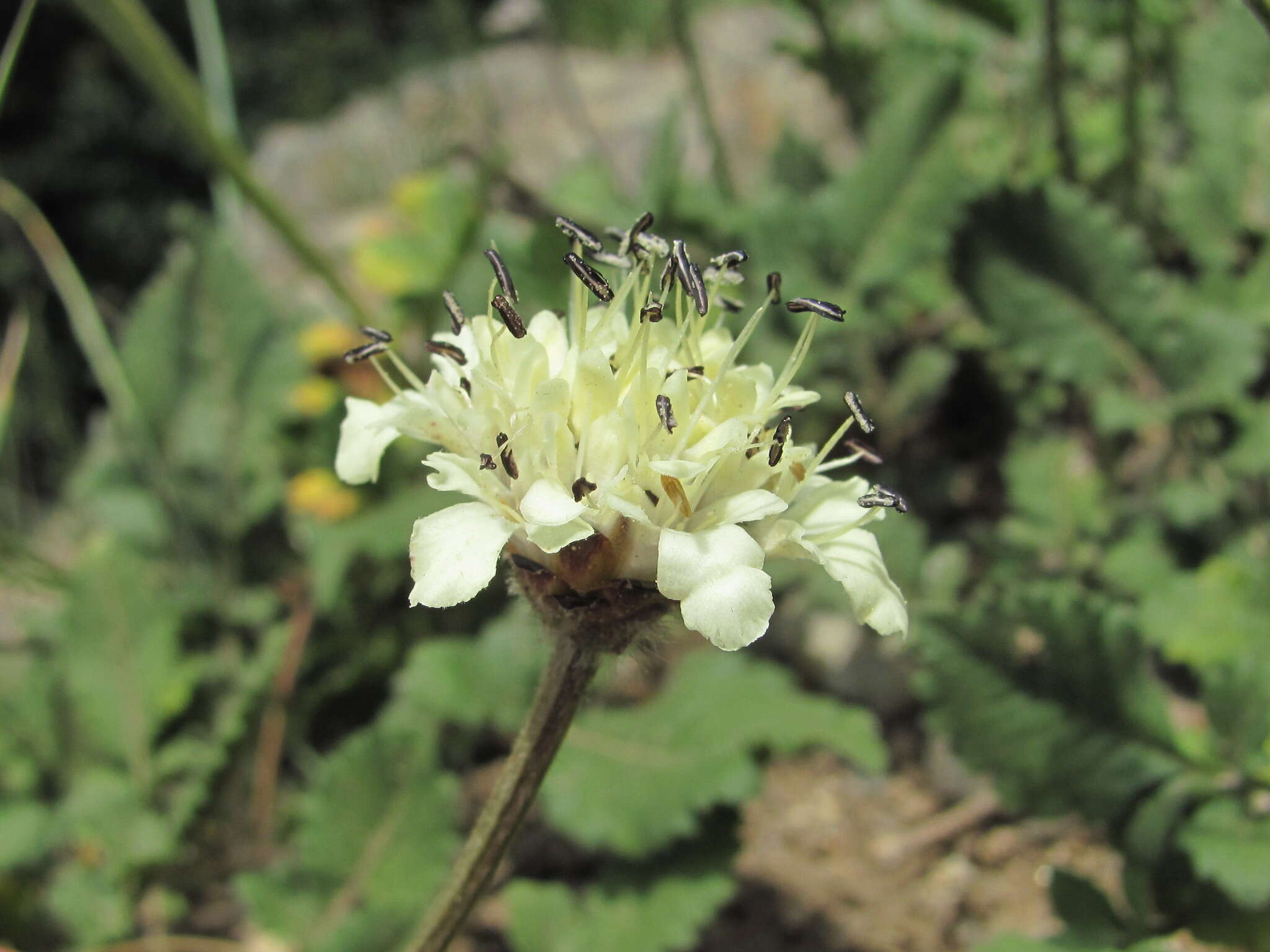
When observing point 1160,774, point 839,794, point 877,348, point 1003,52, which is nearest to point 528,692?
point 839,794

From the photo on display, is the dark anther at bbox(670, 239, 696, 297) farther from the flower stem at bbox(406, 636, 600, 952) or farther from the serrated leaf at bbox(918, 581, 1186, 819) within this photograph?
the serrated leaf at bbox(918, 581, 1186, 819)

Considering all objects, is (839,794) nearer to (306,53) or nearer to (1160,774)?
(1160,774)

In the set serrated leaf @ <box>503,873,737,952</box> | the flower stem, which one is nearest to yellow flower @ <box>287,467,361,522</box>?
serrated leaf @ <box>503,873,737,952</box>

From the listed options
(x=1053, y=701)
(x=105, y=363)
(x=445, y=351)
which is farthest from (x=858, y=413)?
(x=105, y=363)

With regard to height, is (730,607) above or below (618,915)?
above

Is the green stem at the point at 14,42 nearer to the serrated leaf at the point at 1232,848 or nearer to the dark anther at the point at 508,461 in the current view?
the dark anther at the point at 508,461

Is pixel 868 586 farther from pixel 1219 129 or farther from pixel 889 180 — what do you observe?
pixel 1219 129

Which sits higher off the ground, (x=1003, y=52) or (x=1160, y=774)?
(x=1003, y=52)
